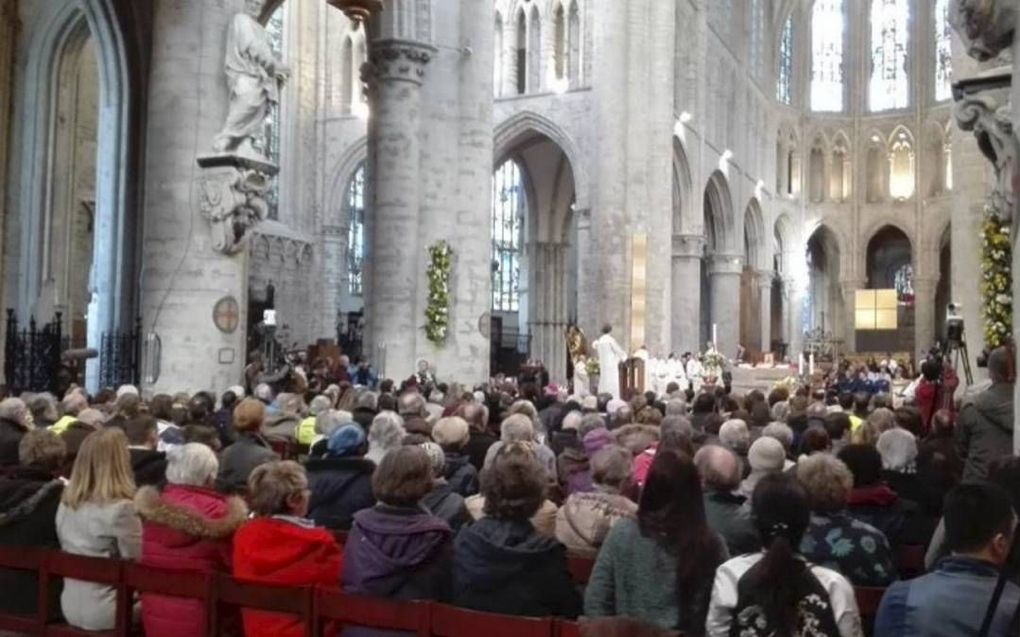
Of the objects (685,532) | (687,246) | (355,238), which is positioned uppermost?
(355,238)

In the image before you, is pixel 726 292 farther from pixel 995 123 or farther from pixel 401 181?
pixel 995 123

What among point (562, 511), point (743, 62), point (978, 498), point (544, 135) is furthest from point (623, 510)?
point (743, 62)

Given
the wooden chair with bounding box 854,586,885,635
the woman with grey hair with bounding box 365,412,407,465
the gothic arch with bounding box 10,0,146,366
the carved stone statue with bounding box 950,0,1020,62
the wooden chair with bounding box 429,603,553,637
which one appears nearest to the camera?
the wooden chair with bounding box 429,603,553,637

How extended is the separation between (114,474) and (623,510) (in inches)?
96.1

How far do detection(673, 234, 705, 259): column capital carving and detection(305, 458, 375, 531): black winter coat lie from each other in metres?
32.0

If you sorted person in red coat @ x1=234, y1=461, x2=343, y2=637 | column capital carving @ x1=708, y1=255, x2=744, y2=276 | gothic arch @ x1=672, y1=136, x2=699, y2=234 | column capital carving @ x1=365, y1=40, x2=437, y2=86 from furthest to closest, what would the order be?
column capital carving @ x1=708, y1=255, x2=744, y2=276
gothic arch @ x1=672, y1=136, x2=699, y2=234
column capital carving @ x1=365, y1=40, x2=437, y2=86
person in red coat @ x1=234, y1=461, x2=343, y2=637

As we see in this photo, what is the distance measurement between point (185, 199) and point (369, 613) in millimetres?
10908

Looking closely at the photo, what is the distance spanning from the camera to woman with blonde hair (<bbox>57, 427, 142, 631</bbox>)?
5.46 meters

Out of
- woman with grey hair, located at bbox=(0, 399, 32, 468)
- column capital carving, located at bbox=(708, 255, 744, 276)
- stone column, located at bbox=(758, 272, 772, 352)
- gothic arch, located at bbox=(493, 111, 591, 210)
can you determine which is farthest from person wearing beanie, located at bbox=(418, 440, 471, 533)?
stone column, located at bbox=(758, 272, 772, 352)

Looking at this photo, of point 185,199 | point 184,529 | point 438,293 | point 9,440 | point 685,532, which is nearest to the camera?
point 685,532

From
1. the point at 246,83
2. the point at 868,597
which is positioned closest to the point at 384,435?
the point at 868,597

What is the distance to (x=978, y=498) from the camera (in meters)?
3.38

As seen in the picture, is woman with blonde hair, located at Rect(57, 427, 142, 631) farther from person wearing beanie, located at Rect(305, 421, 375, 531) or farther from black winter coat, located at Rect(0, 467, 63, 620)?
person wearing beanie, located at Rect(305, 421, 375, 531)

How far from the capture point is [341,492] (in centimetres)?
638
